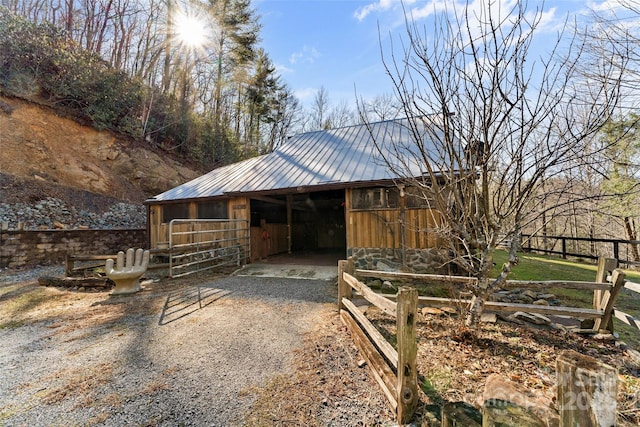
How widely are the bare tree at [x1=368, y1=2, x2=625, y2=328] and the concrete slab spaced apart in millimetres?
4625

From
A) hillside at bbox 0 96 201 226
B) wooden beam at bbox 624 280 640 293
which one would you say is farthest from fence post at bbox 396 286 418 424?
hillside at bbox 0 96 201 226

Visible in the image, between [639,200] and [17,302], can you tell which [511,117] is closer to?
[17,302]

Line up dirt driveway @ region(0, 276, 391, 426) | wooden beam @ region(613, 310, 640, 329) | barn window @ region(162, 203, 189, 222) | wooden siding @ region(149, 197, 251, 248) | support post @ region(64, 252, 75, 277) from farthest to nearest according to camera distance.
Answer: barn window @ region(162, 203, 189, 222) → wooden siding @ region(149, 197, 251, 248) → support post @ region(64, 252, 75, 277) → wooden beam @ region(613, 310, 640, 329) → dirt driveway @ region(0, 276, 391, 426)

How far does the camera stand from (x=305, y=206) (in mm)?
14703

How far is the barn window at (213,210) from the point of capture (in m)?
9.73

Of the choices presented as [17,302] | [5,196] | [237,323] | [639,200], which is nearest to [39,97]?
[5,196]

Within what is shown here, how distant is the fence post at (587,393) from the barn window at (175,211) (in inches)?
446

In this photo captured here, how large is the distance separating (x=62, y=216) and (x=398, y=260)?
514 inches

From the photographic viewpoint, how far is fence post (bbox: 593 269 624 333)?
11.2ft

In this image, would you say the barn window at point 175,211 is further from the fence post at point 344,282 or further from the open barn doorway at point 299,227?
the fence post at point 344,282

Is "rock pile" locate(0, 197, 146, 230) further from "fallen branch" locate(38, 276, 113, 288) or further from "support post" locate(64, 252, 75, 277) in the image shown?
"fallen branch" locate(38, 276, 113, 288)

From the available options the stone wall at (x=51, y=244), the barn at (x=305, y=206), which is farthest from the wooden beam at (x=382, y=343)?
the stone wall at (x=51, y=244)

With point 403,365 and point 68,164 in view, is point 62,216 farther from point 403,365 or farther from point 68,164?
point 403,365

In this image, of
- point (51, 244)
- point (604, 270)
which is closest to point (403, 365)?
point (604, 270)
